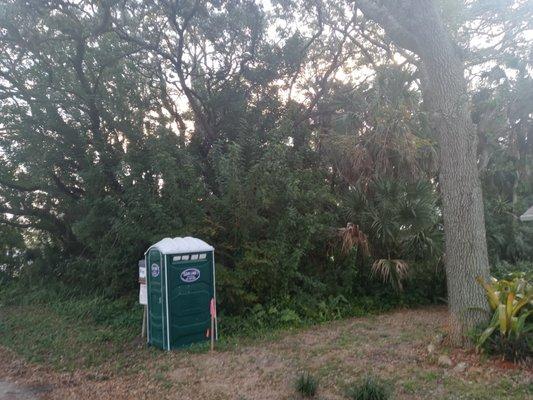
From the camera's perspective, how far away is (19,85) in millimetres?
13758

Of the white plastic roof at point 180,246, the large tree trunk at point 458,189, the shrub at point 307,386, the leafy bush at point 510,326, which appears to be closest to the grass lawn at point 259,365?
the shrub at point 307,386

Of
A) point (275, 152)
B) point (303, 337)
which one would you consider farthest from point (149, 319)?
point (275, 152)

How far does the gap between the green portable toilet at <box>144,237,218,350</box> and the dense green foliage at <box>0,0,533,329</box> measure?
3.14ft

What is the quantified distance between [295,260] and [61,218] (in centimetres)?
859

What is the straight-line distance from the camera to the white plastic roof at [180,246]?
848cm

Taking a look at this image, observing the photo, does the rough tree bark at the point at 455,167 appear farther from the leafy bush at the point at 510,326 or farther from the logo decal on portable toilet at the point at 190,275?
the logo decal on portable toilet at the point at 190,275

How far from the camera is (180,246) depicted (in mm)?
8648

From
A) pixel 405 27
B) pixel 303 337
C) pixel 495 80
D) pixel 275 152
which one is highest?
pixel 495 80

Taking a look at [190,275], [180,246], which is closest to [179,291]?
[190,275]

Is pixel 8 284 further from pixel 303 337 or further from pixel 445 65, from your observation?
pixel 445 65

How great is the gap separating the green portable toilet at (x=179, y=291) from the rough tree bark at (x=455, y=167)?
3.77 m

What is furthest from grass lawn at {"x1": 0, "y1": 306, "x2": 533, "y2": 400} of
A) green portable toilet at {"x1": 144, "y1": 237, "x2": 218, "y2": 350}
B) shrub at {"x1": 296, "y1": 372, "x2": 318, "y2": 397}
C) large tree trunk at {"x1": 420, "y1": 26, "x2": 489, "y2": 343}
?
large tree trunk at {"x1": 420, "y1": 26, "x2": 489, "y2": 343}

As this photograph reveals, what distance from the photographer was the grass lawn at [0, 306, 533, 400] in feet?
20.9

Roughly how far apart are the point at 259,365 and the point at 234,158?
13.0 ft
